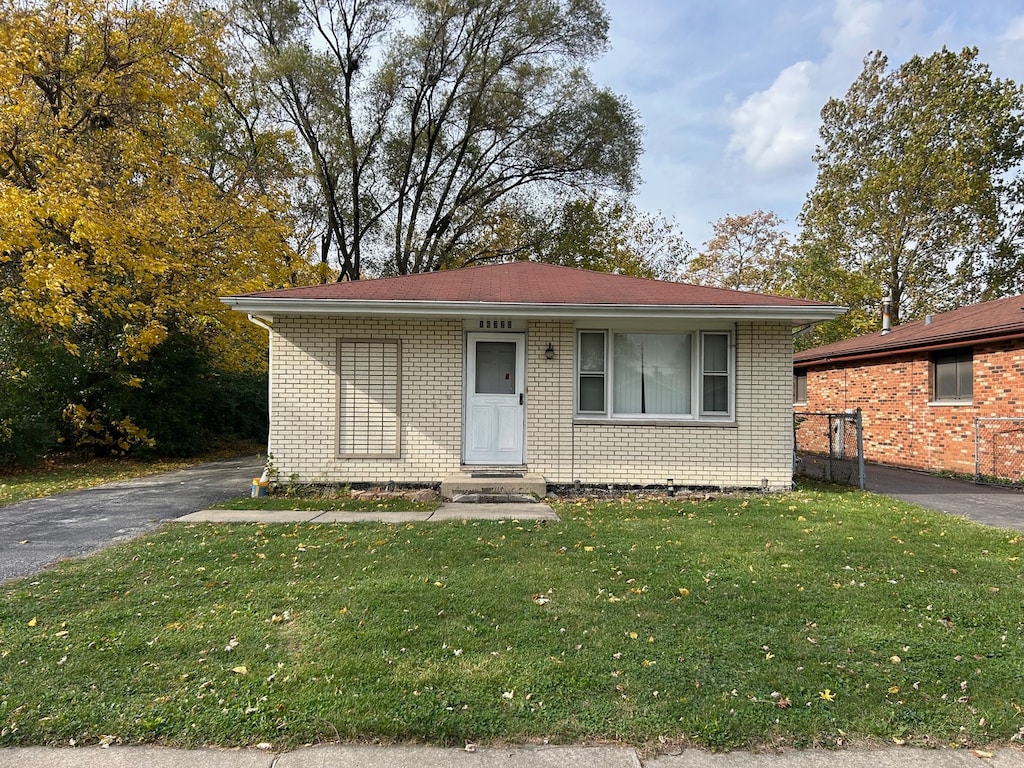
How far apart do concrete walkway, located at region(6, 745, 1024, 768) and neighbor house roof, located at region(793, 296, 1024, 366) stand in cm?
1103

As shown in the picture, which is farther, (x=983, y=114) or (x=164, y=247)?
(x=983, y=114)

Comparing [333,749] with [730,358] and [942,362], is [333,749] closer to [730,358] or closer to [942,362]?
[730,358]

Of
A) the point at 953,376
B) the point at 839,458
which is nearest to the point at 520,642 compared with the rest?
the point at 839,458

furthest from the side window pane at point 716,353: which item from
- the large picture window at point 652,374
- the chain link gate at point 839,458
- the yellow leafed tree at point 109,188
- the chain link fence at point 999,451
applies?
the yellow leafed tree at point 109,188

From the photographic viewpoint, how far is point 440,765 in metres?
2.37

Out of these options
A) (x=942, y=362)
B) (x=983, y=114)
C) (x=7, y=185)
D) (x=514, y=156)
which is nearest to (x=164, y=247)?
(x=7, y=185)

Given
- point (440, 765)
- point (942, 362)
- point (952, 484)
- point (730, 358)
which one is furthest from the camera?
point (942, 362)

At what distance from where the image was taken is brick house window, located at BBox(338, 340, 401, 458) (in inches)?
333

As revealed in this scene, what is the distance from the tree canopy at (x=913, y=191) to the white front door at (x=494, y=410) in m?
20.2

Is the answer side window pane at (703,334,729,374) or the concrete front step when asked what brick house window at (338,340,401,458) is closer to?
the concrete front step

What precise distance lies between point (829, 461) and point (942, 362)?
4.49 metres

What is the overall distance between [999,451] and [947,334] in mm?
2582

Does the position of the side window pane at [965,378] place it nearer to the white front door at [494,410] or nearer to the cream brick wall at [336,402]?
the white front door at [494,410]

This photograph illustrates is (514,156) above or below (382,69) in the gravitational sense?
below
